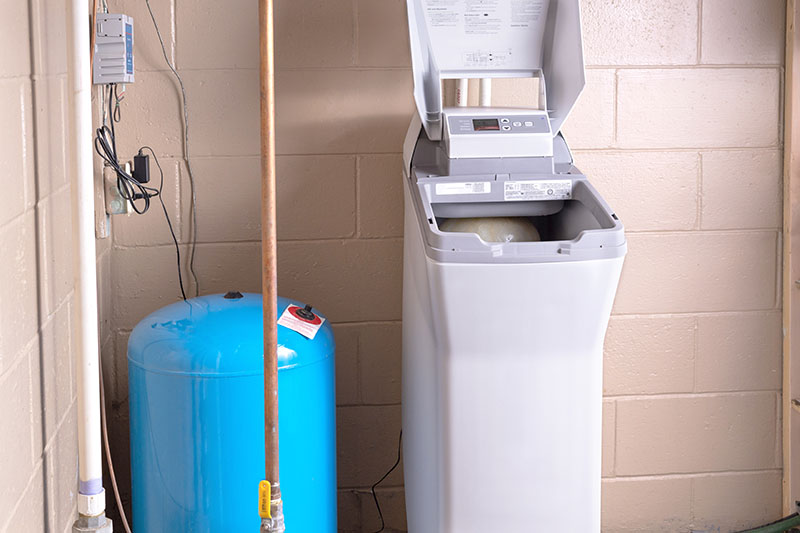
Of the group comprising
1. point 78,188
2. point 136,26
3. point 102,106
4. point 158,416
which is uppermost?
point 136,26

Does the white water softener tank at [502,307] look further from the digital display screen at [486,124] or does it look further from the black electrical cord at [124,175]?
the black electrical cord at [124,175]

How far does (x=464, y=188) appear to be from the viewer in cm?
197

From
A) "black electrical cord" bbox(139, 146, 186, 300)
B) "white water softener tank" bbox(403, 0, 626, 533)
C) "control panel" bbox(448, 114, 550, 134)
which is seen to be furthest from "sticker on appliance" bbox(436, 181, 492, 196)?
"black electrical cord" bbox(139, 146, 186, 300)

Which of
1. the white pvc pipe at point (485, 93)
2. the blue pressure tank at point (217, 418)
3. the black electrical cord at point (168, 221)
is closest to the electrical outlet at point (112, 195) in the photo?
the black electrical cord at point (168, 221)

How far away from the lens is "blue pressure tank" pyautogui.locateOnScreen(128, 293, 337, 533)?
1913mm

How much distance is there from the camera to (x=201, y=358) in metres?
1.90

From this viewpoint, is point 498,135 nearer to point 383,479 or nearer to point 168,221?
point 168,221

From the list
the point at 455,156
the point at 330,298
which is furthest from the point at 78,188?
the point at 330,298

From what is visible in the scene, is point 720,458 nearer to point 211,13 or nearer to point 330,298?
point 330,298

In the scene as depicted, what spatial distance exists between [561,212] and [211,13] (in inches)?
40.0

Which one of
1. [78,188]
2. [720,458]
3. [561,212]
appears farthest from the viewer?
[720,458]

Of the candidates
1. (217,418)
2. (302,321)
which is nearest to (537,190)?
(302,321)

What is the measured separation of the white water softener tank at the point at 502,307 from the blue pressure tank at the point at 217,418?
0.27 m

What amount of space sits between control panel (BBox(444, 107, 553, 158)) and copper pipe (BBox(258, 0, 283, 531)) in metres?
0.45
